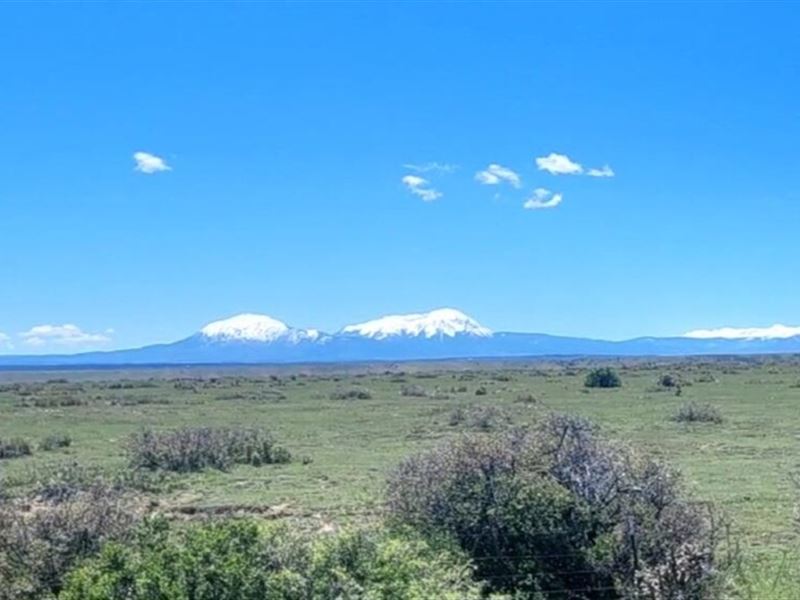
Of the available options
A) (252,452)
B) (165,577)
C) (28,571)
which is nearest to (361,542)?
(165,577)

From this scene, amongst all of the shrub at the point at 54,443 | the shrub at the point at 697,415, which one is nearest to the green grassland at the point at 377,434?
the shrub at the point at 54,443

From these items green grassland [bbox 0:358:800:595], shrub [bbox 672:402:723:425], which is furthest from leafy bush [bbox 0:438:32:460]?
shrub [bbox 672:402:723:425]

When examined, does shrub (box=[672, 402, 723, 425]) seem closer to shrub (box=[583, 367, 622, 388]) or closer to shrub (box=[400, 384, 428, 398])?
shrub (box=[400, 384, 428, 398])

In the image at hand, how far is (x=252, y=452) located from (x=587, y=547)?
15220mm

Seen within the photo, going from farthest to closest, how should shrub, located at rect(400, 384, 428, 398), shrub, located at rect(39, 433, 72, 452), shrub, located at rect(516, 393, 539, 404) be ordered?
1. shrub, located at rect(400, 384, 428, 398)
2. shrub, located at rect(516, 393, 539, 404)
3. shrub, located at rect(39, 433, 72, 452)

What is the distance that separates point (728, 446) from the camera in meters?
27.4

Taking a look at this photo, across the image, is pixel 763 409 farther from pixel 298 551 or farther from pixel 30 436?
pixel 298 551

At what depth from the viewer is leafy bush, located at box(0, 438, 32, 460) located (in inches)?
1089

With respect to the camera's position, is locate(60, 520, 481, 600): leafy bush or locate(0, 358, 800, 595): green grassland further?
locate(0, 358, 800, 595): green grassland

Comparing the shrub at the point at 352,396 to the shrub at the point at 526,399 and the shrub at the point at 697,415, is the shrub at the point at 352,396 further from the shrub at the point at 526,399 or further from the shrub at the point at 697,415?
the shrub at the point at 697,415

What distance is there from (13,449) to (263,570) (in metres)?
21.2

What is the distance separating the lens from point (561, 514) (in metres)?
12.1

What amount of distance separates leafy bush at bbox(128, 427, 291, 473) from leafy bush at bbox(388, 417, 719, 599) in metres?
12.8

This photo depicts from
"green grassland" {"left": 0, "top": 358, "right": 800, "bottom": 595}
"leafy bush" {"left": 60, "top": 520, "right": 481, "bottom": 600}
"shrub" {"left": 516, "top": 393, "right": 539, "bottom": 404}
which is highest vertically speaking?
"leafy bush" {"left": 60, "top": 520, "right": 481, "bottom": 600}
